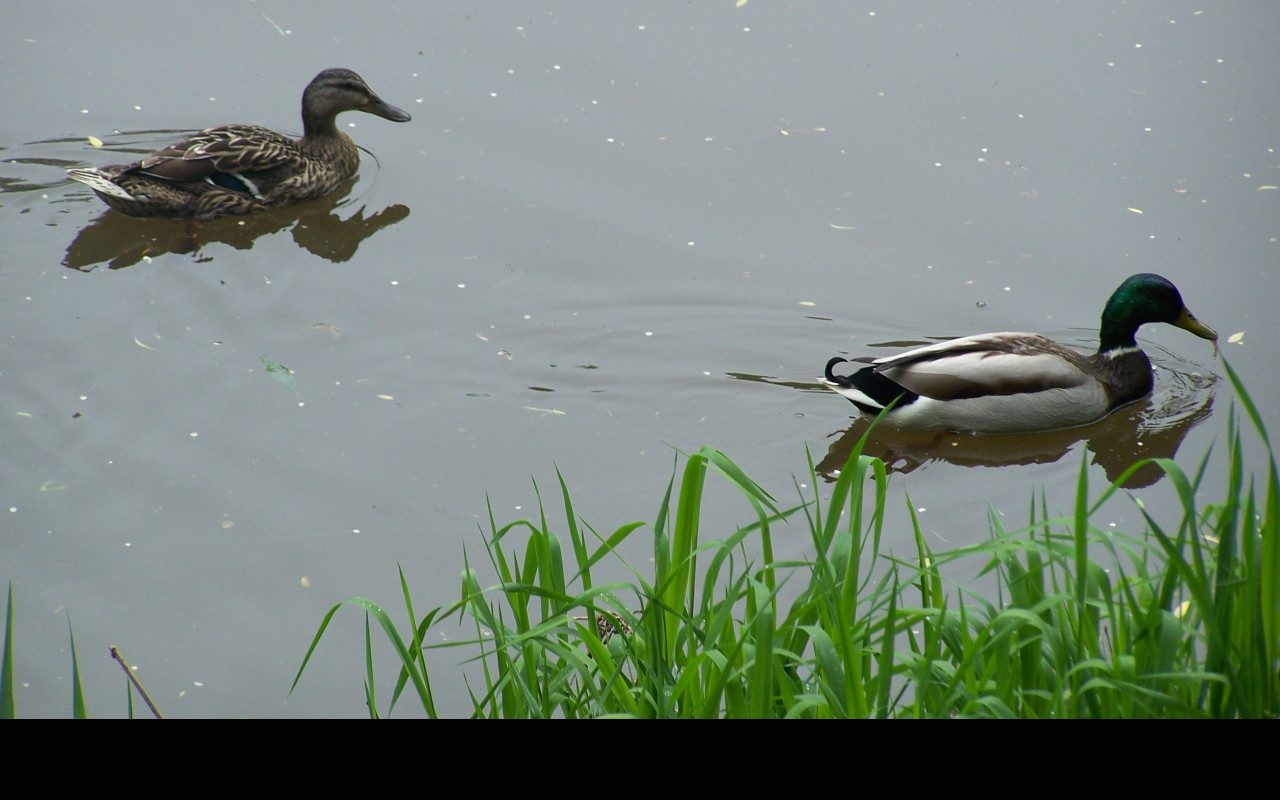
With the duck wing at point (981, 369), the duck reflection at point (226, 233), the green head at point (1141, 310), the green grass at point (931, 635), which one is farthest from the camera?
the duck reflection at point (226, 233)

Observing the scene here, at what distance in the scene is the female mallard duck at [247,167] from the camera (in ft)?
20.1

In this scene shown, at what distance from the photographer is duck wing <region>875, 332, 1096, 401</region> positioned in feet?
16.5

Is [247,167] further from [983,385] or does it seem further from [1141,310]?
[1141,310]

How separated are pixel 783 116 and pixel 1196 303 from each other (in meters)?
2.83

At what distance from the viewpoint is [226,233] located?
20.4ft

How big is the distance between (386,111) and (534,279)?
5.92ft

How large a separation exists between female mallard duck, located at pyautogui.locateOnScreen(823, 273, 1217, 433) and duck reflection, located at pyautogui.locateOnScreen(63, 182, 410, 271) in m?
2.97

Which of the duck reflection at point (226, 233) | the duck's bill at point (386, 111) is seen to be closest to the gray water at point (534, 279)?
the duck reflection at point (226, 233)

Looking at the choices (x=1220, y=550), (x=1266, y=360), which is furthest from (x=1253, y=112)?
(x=1220, y=550)

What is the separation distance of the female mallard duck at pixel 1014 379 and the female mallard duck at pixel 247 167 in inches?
138

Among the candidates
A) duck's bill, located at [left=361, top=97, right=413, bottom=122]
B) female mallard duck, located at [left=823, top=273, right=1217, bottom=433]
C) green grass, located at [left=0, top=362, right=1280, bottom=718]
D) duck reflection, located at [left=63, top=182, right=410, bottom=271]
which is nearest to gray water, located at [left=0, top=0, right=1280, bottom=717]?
duck reflection, located at [left=63, top=182, right=410, bottom=271]

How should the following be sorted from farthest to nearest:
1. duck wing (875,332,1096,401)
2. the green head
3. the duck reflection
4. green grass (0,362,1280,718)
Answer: the duck reflection → the green head → duck wing (875,332,1096,401) → green grass (0,362,1280,718)

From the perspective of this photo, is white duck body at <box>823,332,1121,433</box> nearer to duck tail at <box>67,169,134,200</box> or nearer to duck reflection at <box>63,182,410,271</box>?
duck reflection at <box>63,182,410,271</box>

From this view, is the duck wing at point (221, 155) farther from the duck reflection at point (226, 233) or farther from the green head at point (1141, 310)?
the green head at point (1141, 310)
